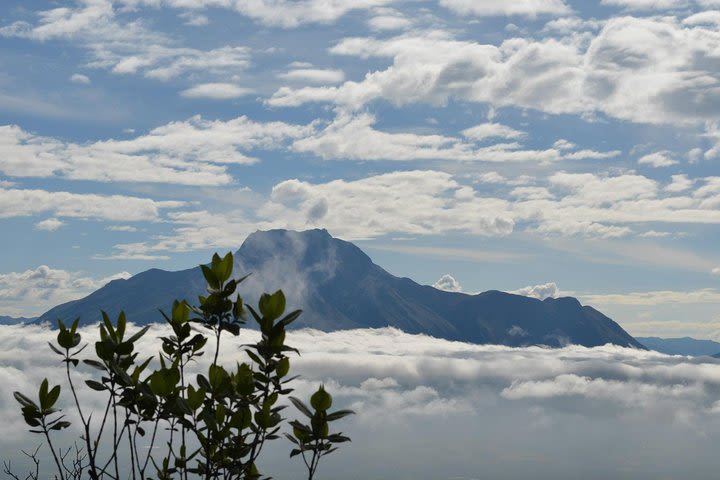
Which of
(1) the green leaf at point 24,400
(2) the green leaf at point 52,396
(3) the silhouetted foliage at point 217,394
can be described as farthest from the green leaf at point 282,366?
(1) the green leaf at point 24,400

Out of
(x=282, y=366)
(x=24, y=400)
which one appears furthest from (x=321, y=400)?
(x=24, y=400)

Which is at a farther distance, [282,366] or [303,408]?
[303,408]

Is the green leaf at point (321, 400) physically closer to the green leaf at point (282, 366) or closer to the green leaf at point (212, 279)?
the green leaf at point (282, 366)

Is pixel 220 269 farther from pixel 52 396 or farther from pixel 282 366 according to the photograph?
pixel 52 396

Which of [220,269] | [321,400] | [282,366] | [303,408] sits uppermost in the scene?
[220,269]

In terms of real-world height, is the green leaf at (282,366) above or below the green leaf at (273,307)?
below

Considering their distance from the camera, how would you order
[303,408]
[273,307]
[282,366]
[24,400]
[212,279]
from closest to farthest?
[273,307] < [282,366] < [24,400] < [212,279] < [303,408]

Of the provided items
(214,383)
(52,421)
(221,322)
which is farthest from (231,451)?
(52,421)

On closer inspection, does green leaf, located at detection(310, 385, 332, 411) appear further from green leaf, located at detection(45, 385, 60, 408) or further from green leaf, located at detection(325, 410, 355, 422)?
green leaf, located at detection(45, 385, 60, 408)

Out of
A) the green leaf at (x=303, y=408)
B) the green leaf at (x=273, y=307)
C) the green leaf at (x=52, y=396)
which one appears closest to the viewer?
the green leaf at (x=273, y=307)

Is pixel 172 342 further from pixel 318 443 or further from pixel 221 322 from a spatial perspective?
pixel 318 443

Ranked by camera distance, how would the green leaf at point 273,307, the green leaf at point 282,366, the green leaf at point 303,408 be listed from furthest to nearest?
the green leaf at point 303,408
the green leaf at point 282,366
the green leaf at point 273,307

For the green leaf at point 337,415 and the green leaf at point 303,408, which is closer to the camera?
the green leaf at point 337,415

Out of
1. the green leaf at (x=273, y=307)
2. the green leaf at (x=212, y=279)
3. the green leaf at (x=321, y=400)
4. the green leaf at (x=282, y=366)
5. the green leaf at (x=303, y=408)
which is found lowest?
the green leaf at (x=303, y=408)
